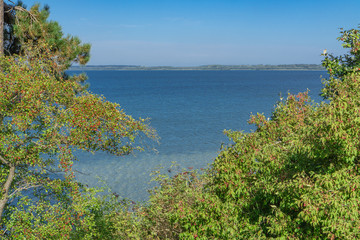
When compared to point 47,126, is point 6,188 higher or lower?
lower

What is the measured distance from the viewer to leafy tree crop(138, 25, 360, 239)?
6668 mm

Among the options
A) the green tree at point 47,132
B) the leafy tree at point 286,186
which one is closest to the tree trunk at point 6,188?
the green tree at point 47,132

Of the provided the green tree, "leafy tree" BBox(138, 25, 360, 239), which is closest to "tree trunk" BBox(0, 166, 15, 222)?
the green tree

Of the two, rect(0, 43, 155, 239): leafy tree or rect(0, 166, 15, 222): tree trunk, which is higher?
rect(0, 43, 155, 239): leafy tree

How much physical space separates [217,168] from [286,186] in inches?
111

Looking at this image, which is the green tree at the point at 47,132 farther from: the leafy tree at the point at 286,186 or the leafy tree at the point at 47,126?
the leafy tree at the point at 286,186

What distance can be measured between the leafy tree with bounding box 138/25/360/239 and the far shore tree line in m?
0.03

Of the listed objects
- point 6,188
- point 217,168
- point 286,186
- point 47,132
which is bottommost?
point 6,188

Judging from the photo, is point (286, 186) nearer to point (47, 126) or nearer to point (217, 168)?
point (217, 168)

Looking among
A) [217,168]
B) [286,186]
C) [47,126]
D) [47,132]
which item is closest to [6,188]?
[47,126]

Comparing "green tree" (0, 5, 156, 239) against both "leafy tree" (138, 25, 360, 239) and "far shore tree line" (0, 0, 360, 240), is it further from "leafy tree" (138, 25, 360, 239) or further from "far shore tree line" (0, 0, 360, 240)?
"leafy tree" (138, 25, 360, 239)

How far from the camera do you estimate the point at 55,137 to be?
35.7 feet

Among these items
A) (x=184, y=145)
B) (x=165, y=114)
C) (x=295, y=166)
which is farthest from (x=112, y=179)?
(x=165, y=114)

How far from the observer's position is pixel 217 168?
33.4 ft
